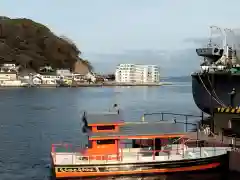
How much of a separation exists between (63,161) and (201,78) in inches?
1418

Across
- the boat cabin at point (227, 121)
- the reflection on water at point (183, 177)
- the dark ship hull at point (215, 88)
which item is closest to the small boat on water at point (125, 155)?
the reflection on water at point (183, 177)

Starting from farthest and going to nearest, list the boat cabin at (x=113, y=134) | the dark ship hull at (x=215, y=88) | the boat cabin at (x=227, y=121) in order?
the dark ship hull at (x=215, y=88), the boat cabin at (x=227, y=121), the boat cabin at (x=113, y=134)

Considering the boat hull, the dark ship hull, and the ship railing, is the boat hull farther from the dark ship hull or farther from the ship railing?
the dark ship hull

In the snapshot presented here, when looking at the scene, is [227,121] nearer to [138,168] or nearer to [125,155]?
[125,155]

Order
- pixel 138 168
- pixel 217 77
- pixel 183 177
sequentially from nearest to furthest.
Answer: pixel 138 168 → pixel 183 177 → pixel 217 77

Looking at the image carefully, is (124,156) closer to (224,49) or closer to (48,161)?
(48,161)

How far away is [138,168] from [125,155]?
1576 mm

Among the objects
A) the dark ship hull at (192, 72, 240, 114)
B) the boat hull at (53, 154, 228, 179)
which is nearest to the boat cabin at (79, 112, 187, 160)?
the boat hull at (53, 154, 228, 179)

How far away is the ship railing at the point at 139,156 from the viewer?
90.3 ft

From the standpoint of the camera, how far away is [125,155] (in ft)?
94.1

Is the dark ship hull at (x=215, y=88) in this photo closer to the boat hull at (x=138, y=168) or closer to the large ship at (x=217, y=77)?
the large ship at (x=217, y=77)

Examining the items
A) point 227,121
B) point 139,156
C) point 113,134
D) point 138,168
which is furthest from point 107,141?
point 227,121

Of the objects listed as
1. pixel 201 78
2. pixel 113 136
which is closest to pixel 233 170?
pixel 113 136

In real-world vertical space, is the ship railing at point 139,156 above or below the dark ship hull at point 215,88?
below
